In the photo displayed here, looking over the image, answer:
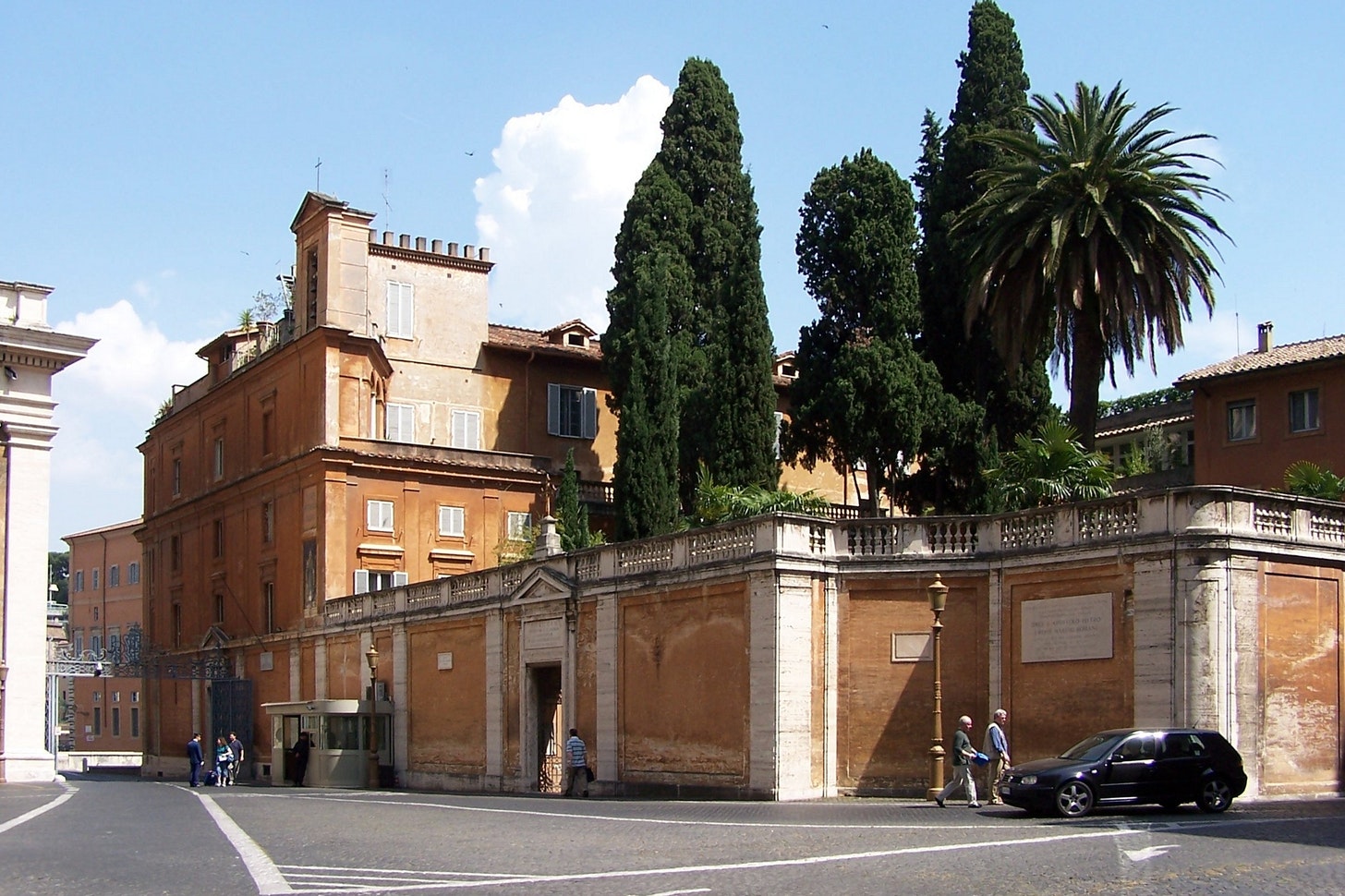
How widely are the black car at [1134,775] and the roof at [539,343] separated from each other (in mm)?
34356

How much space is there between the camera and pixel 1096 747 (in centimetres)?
2197

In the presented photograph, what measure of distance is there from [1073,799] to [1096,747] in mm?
1001

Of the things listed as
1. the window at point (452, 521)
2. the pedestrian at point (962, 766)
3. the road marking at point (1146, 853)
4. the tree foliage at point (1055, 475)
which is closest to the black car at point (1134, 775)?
the pedestrian at point (962, 766)

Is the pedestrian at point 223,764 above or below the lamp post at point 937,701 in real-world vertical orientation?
below

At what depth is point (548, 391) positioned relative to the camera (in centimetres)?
5550

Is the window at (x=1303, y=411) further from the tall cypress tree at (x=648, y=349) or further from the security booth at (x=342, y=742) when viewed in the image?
the security booth at (x=342, y=742)

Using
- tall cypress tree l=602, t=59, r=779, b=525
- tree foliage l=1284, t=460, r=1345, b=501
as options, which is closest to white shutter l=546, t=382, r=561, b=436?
tall cypress tree l=602, t=59, r=779, b=525

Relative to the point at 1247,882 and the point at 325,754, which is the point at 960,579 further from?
the point at 325,754

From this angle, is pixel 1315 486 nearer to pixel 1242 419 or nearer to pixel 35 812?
pixel 1242 419

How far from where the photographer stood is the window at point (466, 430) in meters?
53.7

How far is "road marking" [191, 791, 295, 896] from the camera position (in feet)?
47.4

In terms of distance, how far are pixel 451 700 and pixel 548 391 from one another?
17322 millimetres

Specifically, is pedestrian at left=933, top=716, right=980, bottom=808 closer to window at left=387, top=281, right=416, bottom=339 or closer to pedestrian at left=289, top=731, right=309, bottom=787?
pedestrian at left=289, top=731, right=309, bottom=787

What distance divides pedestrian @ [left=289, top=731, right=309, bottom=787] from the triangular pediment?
9.72 metres
